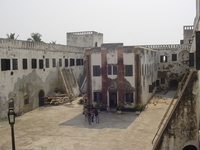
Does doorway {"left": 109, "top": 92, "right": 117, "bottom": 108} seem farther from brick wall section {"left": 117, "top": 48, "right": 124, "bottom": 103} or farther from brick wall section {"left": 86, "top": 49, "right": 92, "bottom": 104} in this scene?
brick wall section {"left": 86, "top": 49, "right": 92, "bottom": 104}

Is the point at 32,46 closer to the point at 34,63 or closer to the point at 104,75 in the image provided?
the point at 34,63

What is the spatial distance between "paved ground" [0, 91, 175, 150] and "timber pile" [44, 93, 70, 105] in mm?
3169

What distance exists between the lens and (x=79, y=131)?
1775 centimetres

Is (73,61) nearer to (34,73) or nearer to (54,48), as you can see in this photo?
(54,48)

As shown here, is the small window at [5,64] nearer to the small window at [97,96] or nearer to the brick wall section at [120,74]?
the small window at [97,96]

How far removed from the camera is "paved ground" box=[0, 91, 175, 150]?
15117mm

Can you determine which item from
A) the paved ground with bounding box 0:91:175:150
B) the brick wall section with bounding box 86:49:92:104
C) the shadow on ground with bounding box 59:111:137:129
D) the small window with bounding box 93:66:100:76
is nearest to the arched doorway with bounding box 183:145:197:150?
the paved ground with bounding box 0:91:175:150

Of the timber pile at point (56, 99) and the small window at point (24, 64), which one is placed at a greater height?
the small window at point (24, 64)

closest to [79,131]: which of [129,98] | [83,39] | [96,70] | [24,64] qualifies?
[129,98]

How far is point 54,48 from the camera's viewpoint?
29.8 metres

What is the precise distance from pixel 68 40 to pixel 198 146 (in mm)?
32465

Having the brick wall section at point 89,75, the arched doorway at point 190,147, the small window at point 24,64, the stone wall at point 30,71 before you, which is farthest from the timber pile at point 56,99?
the arched doorway at point 190,147

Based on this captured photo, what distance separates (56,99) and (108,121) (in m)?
9.55

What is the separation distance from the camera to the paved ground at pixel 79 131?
1512 cm
